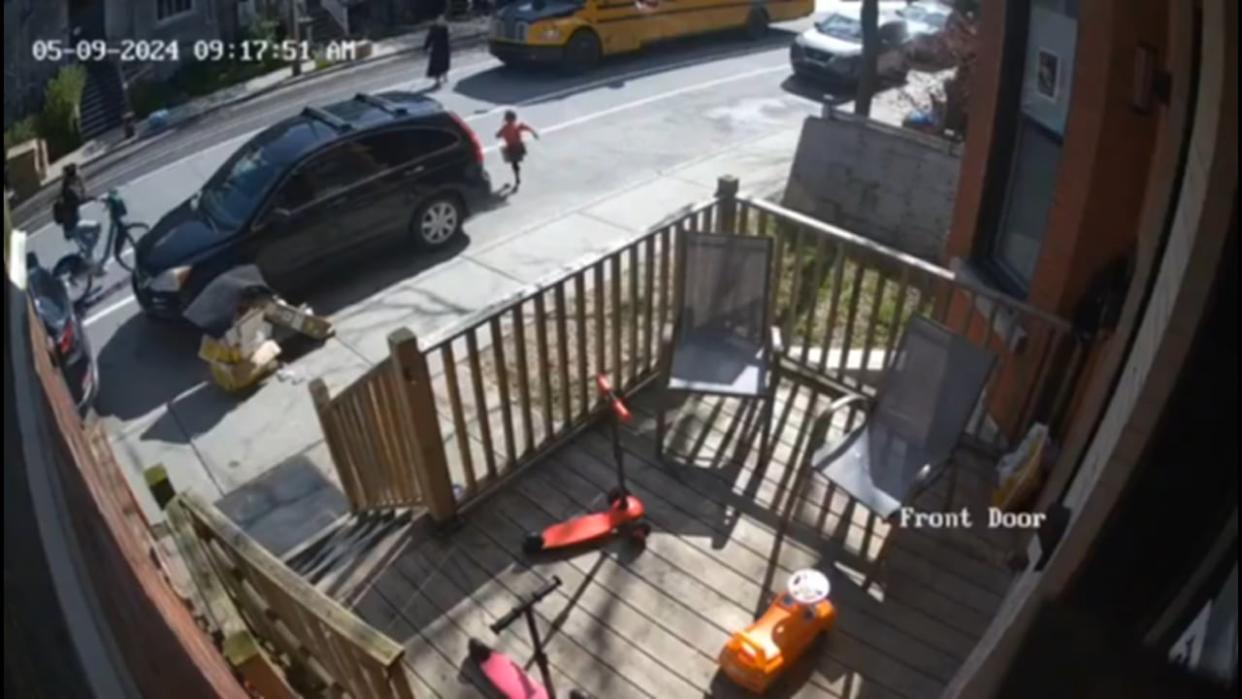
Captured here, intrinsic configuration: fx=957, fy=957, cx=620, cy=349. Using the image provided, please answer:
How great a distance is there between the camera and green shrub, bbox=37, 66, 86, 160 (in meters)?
13.4

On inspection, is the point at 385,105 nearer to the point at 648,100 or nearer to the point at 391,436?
the point at 648,100

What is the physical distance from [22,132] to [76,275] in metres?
5.00

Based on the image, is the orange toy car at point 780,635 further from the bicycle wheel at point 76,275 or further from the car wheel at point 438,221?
the bicycle wheel at point 76,275

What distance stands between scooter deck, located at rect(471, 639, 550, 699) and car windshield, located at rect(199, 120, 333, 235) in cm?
584

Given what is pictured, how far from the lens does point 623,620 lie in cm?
402

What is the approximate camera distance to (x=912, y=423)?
4.42 m

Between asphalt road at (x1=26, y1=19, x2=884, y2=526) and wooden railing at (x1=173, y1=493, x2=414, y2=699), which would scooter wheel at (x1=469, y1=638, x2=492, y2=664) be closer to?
wooden railing at (x1=173, y1=493, x2=414, y2=699)

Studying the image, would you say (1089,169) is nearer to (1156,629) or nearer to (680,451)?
(680,451)

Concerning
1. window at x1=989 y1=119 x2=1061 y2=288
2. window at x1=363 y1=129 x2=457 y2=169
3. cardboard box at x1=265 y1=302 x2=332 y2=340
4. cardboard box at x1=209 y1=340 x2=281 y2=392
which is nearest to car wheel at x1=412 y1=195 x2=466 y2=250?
window at x1=363 y1=129 x2=457 y2=169

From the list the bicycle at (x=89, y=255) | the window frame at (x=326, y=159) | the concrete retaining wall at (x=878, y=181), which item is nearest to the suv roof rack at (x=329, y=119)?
the window frame at (x=326, y=159)

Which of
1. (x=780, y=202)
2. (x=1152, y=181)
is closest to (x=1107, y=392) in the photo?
(x=1152, y=181)

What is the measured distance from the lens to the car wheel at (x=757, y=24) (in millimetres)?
16750

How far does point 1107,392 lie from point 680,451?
2167mm

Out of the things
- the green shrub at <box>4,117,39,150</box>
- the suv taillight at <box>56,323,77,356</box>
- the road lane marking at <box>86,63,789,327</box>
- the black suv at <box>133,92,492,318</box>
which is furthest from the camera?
the road lane marking at <box>86,63,789,327</box>
